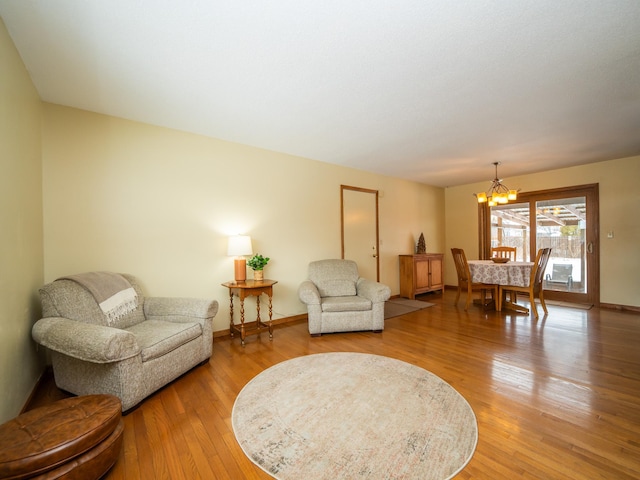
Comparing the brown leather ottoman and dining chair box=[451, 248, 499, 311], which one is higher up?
dining chair box=[451, 248, 499, 311]

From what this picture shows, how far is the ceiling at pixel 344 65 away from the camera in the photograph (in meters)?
1.57

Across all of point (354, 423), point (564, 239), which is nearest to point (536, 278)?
point (564, 239)

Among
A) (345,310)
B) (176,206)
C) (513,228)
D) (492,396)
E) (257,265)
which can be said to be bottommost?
(492,396)

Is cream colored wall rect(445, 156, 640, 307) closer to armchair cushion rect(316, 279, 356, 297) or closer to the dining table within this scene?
the dining table

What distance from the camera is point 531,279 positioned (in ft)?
13.5

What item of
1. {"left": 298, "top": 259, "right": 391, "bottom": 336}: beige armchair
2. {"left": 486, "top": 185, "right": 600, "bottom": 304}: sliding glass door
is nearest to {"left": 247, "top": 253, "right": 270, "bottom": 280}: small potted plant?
{"left": 298, "top": 259, "right": 391, "bottom": 336}: beige armchair

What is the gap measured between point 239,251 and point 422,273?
3.93 m

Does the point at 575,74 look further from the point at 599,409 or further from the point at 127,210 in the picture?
the point at 127,210

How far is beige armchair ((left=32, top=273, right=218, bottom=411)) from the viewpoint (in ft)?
5.77

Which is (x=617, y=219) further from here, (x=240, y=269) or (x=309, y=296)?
(x=240, y=269)

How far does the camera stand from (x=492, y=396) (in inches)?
Answer: 80.7

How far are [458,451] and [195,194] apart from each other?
337cm

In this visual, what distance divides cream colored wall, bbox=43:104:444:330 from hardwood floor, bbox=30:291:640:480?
1002mm

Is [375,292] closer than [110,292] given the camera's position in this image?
No
